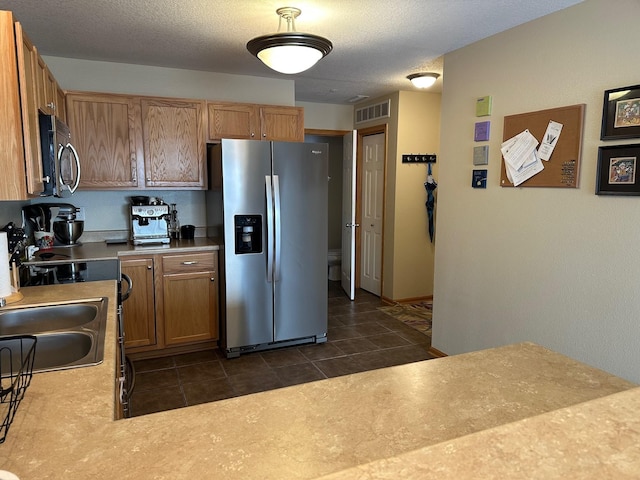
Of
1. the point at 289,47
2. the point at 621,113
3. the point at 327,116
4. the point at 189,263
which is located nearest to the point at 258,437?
the point at 289,47

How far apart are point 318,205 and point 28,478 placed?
10.1 feet

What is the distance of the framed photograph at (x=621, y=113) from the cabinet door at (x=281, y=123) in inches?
100

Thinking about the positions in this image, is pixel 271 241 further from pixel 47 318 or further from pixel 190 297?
pixel 47 318

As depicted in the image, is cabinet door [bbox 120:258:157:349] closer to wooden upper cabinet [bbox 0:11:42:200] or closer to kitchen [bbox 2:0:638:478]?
wooden upper cabinet [bbox 0:11:42:200]

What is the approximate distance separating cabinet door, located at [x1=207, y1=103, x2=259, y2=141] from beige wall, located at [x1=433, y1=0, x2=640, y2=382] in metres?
1.68

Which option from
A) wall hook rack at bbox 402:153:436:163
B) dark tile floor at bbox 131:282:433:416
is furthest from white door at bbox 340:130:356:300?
dark tile floor at bbox 131:282:433:416

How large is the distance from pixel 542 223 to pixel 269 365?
223cm

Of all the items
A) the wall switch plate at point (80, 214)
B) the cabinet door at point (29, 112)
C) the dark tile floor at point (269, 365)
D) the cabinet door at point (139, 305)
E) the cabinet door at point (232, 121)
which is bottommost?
the dark tile floor at point (269, 365)

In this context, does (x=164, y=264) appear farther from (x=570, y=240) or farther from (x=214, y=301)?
(x=570, y=240)

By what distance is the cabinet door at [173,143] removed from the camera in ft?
12.0

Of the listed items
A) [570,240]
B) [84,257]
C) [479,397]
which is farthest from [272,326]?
[479,397]

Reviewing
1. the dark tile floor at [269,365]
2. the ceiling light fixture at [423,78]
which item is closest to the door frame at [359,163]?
the ceiling light fixture at [423,78]

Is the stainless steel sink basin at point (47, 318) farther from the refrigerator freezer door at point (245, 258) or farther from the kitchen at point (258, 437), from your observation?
the refrigerator freezer door at point (245, 258)

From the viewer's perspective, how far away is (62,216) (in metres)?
3.57
